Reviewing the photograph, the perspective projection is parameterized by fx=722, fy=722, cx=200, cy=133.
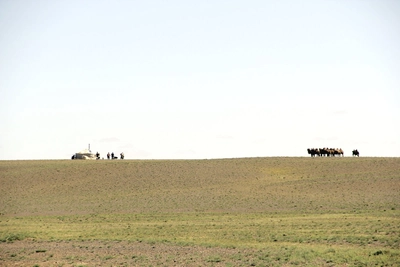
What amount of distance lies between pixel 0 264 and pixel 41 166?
48.0 metres

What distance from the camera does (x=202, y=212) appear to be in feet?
180

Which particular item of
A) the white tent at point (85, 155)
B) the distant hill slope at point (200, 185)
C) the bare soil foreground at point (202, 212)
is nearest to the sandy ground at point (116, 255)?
the bare soil foreground at point (202, 212)

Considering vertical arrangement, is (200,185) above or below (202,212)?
above

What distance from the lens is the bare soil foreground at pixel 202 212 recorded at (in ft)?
115

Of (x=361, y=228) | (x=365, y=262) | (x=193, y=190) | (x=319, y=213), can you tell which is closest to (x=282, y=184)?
(x=193, y=190)

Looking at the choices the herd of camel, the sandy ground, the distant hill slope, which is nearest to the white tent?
the distant hill slope

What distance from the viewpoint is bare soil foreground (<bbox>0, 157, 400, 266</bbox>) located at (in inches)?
1377

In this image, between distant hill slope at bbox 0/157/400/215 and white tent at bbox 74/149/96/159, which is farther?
white tent at bbox 74/149/96/159

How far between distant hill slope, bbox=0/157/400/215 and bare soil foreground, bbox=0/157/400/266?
101 millimetres

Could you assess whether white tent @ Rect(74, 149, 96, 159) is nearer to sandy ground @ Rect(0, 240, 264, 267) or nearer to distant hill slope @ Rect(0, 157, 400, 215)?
distant hill slope @ Rect(0, 157, 400, 215)

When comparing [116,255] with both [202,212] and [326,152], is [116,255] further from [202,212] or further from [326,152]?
[326,152]

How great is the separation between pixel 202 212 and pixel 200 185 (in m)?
13.8


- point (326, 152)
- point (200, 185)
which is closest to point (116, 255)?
point (200, 185)

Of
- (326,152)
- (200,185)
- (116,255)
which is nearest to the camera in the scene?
(116,255)
